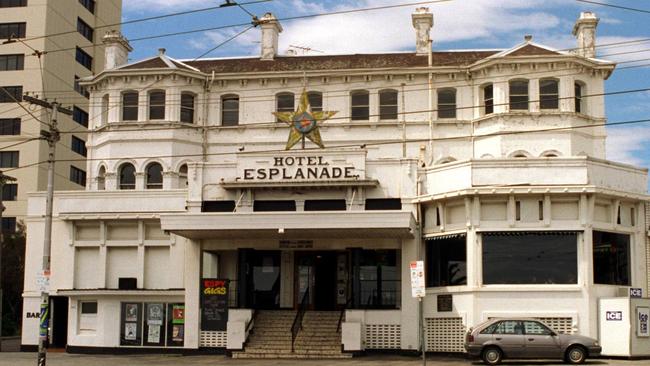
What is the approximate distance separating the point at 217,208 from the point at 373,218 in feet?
23.6

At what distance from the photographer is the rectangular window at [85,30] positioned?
78.7 metres

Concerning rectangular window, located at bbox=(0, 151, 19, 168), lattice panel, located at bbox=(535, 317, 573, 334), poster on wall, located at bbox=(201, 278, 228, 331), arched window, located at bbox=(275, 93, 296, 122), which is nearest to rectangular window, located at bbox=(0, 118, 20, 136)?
rectangular window, located at bbox=(0, 151, 19, 168)

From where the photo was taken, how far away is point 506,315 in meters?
31.5

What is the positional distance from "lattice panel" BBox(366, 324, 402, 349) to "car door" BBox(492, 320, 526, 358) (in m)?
5.65

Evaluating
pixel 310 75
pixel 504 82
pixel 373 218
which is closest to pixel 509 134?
pixel 504 82

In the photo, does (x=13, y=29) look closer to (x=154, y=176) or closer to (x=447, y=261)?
(x=154, y=176)

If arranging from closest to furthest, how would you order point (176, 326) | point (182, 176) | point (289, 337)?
point (289, 337)
point (176, 326)
point (182, 176)

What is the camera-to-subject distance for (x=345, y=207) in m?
35.0

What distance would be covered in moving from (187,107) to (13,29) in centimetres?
3394

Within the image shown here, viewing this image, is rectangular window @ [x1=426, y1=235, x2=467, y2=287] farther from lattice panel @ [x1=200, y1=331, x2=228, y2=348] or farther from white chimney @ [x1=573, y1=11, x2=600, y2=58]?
white chimney @ [x1=573, y1=11, x2=600, y2=58]

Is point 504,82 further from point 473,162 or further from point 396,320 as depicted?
point 396,320

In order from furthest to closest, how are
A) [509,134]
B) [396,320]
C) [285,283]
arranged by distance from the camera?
1. [509,134]
2. [285,283]
3. [396,320]

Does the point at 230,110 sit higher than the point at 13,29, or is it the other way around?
the point at 13,29

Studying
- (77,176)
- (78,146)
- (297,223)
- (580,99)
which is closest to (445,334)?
(297,223)
